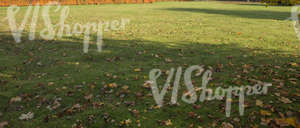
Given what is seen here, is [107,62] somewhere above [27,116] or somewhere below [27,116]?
above

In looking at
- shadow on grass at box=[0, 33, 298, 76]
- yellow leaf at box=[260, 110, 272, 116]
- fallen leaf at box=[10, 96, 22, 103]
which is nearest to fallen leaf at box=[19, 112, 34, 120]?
fallen leaf at box=[10, 96, 22, 103]

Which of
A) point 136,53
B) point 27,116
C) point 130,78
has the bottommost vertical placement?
point 27,116

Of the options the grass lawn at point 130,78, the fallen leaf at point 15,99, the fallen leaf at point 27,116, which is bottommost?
the fallen leaf at point 27,116

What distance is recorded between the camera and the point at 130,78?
568 cm

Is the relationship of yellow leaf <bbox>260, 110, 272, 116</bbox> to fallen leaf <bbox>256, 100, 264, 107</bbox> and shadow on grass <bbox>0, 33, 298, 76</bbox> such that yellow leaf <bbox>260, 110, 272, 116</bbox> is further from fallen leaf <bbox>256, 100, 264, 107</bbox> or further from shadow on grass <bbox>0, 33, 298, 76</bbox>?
shadow on grass <bbox>0, 33, 298, 76</bbox>

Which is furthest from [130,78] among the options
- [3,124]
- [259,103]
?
[259,103]

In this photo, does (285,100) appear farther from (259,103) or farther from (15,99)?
(15,99)

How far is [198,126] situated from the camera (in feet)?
12.0

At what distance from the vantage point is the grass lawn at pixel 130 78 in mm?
3938

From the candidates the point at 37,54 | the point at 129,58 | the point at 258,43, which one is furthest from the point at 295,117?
the point at 37,54

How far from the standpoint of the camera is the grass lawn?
12.9 feet

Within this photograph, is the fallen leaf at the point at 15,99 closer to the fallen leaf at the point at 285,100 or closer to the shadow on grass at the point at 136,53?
the shadow on grass at the point at 136,53

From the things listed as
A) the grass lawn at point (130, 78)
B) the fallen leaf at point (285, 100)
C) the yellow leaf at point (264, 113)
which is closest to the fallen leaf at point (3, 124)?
the grass lawn at point (130, 78)

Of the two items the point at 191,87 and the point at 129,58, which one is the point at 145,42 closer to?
the point at 129,58
